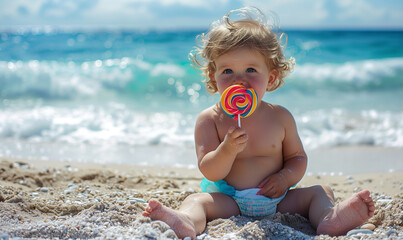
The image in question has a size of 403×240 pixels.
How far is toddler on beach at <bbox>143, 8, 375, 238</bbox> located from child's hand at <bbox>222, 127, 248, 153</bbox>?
0.03m

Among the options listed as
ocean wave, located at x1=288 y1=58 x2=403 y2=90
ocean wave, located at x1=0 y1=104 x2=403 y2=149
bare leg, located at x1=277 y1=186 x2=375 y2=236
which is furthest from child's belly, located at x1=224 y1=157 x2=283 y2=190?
ocean wave, located at x1=288 y1=58 x2=403 y2=90

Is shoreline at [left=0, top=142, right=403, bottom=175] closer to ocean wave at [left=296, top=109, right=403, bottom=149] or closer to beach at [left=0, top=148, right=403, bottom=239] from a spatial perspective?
beach at [left=0, top=148, right=403, bottom=239]

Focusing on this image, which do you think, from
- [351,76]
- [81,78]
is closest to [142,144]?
[81,78]

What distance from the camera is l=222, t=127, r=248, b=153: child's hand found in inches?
87.7

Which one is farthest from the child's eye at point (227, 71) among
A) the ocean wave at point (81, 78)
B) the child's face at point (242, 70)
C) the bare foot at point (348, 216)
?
the ocean wave at point (81, 78)

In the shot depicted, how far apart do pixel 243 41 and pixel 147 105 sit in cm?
568

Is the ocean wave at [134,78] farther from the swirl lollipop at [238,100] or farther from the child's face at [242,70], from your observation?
the swirl lollipop at [238,100]

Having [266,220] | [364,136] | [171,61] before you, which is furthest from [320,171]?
[171,61]

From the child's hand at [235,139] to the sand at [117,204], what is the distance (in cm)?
43

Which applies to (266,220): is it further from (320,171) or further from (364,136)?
(364,136)

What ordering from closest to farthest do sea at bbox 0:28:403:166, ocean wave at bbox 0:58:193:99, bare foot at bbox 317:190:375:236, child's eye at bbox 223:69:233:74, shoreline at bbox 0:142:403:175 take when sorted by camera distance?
bare foot at bbox 317:190:375:236, child's eye at bbox 223:69:233:74, shoreline at bbox 0:142:403:175, sea at bbox 0:28:403:166, ocean wave at bbox 0:58:193:99

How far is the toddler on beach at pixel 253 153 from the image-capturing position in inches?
94.9

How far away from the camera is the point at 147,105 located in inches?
316

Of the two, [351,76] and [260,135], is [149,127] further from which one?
[351,76]
